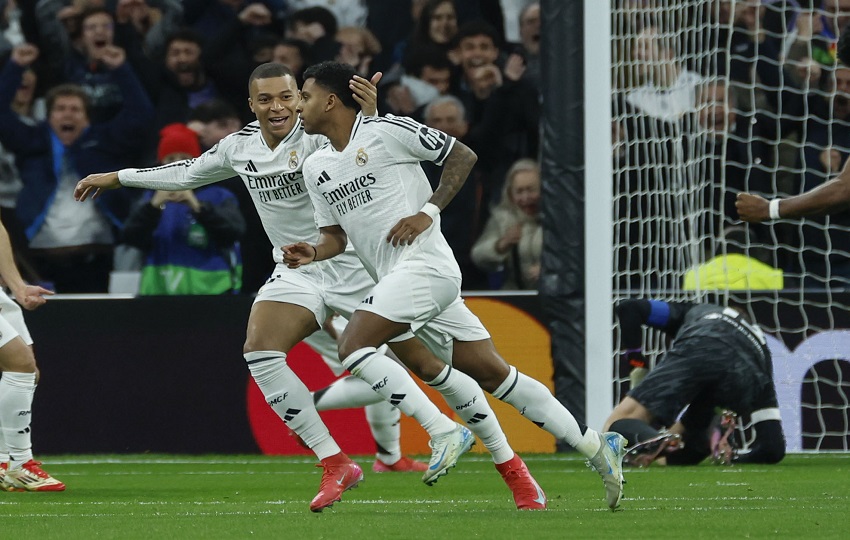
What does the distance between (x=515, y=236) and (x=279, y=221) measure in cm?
314

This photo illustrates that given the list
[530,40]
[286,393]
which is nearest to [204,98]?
[530,40]

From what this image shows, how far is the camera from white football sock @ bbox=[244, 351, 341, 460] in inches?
244

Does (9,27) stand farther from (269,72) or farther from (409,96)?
(269,72)

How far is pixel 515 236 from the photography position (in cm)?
971

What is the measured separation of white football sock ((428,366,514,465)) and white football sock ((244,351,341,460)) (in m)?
0.74

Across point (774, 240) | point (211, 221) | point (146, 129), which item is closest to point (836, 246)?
point (774, 240)

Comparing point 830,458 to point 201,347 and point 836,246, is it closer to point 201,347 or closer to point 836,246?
point 836,246

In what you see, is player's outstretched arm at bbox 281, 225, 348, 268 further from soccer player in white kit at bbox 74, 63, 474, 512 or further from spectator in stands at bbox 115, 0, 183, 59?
spectator in stands at bbox 115, 0, 183, 59

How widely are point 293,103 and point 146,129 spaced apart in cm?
373

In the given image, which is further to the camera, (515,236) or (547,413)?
(515,236)

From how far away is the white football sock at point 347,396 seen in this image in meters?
8.02

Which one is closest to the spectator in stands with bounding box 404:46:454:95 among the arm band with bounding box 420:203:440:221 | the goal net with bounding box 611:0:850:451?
the goal net with bounding box 611:0:850:451

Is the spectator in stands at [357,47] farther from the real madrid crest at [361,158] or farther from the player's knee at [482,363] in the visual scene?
the player's knee at [482,363]

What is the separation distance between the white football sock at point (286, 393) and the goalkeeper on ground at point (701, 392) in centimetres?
244
